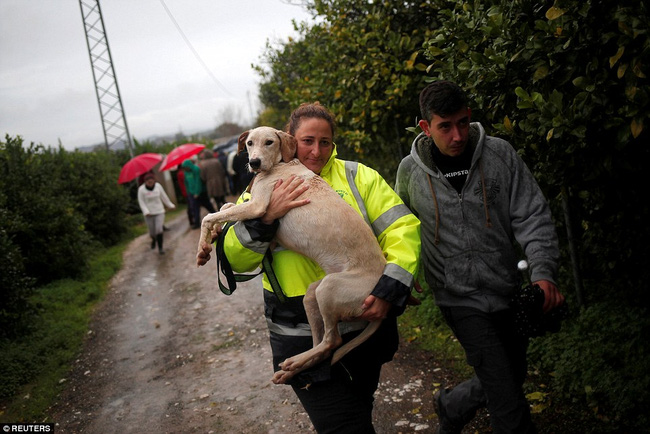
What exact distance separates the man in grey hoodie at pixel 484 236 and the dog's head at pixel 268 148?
0.81 metres

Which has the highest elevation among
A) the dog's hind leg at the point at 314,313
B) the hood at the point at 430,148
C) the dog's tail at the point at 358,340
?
the hood at the point at 430,148

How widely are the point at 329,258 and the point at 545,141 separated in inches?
63.9

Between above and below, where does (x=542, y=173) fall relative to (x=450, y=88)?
below

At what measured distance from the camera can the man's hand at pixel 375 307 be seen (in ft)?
8.38

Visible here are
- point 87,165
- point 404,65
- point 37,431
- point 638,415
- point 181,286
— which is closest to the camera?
point 638,415

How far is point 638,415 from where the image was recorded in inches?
136

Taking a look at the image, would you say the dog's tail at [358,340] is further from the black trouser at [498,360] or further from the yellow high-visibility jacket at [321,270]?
the black trouser at [498,360]

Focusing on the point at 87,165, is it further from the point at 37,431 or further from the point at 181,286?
the point at 37,431

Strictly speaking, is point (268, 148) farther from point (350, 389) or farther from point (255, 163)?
point (350, 389)

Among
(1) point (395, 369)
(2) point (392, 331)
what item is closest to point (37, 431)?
(1) point (395, 369)

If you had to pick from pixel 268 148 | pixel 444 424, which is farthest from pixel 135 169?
pixel 444 424

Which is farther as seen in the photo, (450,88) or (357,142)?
(357,142)

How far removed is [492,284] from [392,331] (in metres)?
0.64

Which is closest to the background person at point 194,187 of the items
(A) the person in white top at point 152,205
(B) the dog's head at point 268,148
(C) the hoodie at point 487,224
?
(A) the person in white top at point 152,205
